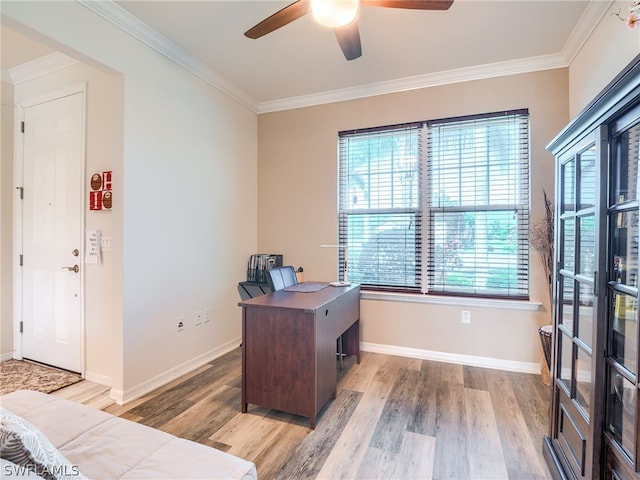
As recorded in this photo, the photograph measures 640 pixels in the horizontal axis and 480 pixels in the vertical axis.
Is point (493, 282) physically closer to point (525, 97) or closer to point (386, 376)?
point (386, 376)

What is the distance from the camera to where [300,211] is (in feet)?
11.9

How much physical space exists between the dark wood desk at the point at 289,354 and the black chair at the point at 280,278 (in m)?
0.39

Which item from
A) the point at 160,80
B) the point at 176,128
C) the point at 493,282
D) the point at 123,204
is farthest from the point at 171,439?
the point at 493,282

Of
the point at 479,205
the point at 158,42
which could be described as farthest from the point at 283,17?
the point at 479,205

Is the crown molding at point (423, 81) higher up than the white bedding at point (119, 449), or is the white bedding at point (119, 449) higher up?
the crown molding at point (423, 81)

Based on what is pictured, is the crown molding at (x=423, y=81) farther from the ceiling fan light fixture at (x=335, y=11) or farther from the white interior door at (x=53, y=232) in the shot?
the white interior door at (x=53, y=232)

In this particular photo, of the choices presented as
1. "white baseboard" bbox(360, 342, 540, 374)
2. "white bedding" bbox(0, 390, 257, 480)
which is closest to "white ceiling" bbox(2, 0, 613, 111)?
"white bedding" bbox(0, 390, 257, 480)

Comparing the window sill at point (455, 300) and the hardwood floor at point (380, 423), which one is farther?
the window sill at point (455, 300)

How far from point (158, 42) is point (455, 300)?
3.37m

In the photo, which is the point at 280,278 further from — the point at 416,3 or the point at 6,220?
the point at 6,220

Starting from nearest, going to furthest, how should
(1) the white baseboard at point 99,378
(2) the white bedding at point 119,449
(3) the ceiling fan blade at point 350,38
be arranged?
(2) the white bedding at point 119,449 → (3) the ceiling fan blade at point 350,38 → (1) the white baseboard at point 99,378

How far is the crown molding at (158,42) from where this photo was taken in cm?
213

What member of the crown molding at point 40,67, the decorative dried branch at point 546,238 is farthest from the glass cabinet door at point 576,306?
the crown molding at point 40,67

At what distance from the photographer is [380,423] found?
206cm
